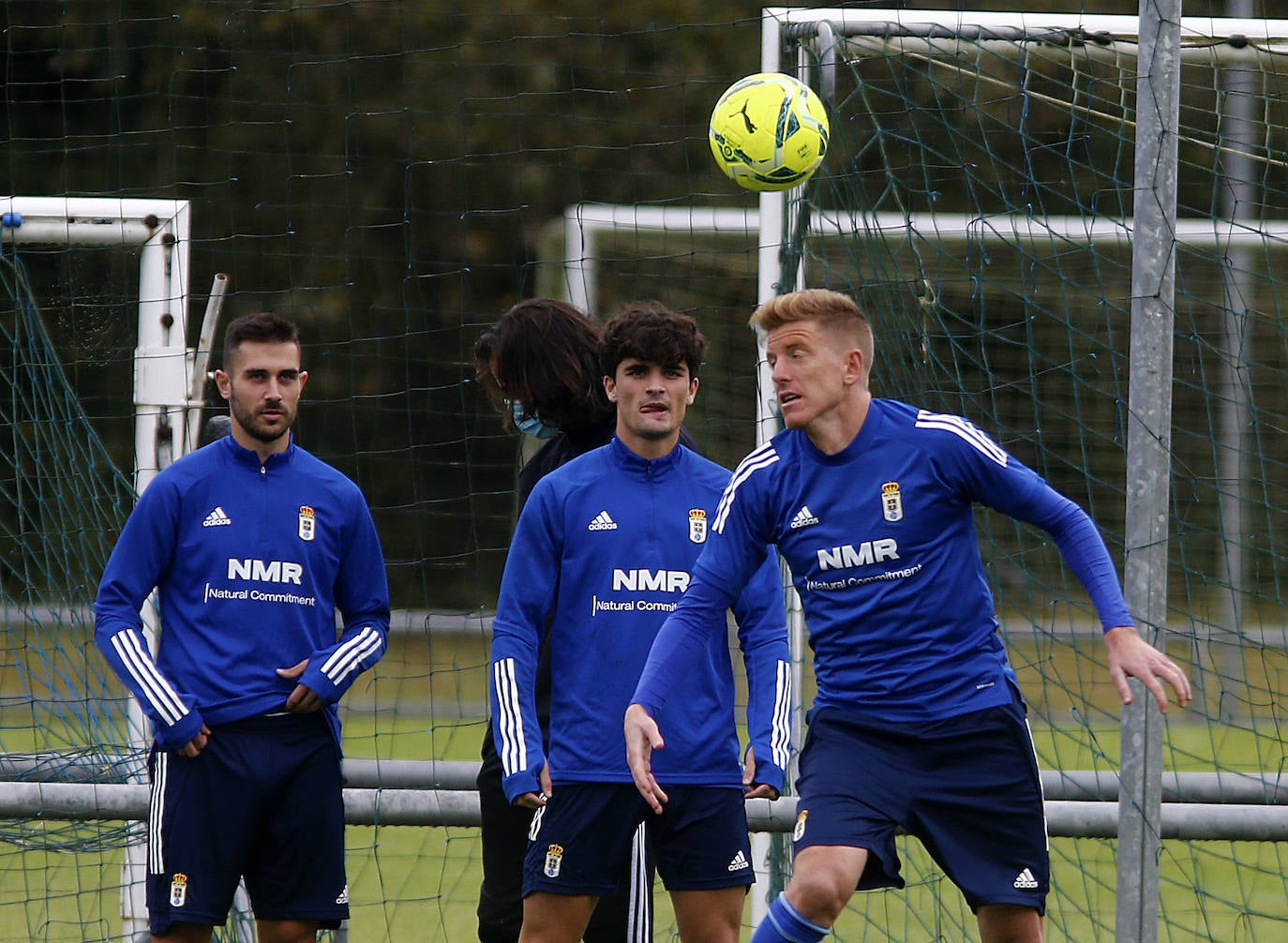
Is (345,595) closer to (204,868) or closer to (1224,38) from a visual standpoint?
(204,868)

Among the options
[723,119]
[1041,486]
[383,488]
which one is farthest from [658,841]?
[383,488]

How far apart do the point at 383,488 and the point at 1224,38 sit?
1048cm

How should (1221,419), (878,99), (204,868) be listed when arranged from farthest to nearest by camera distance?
1. (878,99)
2. (1221,419)
3. (204,868)

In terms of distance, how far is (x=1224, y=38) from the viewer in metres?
4.98

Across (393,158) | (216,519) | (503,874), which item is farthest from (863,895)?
(393,158)

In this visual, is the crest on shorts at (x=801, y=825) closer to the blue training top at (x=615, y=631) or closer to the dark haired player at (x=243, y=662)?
the blue training top at (x=615, y=631)

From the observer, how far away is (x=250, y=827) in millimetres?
4148

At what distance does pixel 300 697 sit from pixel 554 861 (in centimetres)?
82

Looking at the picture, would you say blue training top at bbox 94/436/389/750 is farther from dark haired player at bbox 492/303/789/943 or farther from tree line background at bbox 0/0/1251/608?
tree line background at bbox 0/0/1251/608

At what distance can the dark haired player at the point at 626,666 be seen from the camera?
3.90 metres

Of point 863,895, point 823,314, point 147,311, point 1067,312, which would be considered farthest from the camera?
point 863,895

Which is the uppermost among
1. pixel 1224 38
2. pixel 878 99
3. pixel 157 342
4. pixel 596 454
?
pixel 878 99

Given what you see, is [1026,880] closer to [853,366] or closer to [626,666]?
[626,666]

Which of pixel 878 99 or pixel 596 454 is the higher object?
pixel 878 99
